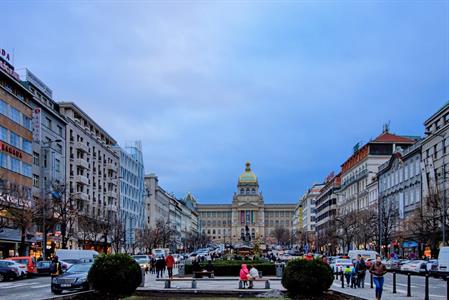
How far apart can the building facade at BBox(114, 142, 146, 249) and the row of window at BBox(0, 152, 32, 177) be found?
41194 millimetres

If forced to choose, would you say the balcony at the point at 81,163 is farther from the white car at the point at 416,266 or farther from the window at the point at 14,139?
the white car at the point at 416,266

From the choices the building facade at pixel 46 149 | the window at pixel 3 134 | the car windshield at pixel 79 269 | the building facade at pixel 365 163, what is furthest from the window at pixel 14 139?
the building facade at pixel 365 163

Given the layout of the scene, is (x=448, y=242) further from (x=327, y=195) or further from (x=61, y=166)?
(x=327, y=195)

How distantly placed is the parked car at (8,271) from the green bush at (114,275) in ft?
83.0

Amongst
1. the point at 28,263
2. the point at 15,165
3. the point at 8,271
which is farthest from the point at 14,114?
the point at 8,271

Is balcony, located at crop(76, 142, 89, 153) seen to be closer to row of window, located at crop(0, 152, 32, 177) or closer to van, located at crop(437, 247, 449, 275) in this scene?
row of window, located at crop(0, 152, 32, 177)

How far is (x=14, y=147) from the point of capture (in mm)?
71000

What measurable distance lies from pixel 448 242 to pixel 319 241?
8131 centimetres

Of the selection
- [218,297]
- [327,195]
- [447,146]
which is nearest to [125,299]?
[218,297]

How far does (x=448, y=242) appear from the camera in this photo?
69062 mm

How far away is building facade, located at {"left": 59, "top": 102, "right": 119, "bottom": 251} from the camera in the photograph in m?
94.9

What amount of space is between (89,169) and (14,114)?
109 feet

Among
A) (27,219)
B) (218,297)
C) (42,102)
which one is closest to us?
(218,297)

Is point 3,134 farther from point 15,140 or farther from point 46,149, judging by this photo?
point 46,149
